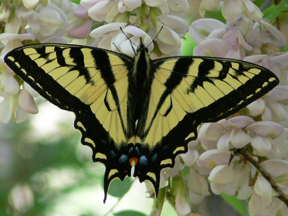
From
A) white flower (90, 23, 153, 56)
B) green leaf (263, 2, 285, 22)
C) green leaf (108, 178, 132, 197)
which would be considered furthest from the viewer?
green leaf (108, 178, 132, 197)

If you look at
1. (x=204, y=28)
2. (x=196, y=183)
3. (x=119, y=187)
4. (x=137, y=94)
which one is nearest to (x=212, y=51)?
(x=204, y=28)

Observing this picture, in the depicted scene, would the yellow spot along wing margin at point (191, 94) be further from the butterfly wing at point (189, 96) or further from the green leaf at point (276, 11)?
the green leaf at point (276, 11)

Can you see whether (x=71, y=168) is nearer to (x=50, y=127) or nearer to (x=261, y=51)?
(x=50, y=127)

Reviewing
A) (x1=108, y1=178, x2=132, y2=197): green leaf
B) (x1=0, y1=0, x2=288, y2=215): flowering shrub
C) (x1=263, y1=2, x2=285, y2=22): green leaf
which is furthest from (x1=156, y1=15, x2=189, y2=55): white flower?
(x1=108, y1=178, x2=132, y2=197): green leaf

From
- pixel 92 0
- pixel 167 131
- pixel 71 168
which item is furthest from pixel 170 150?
pixel 71 168

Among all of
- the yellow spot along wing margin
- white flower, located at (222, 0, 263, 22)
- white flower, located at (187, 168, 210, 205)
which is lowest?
white flower, located at (187, 168, 210, 205)

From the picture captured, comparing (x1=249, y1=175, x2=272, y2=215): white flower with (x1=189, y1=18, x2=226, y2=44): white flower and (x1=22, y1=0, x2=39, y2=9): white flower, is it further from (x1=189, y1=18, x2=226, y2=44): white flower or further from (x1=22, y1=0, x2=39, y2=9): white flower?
(x1=22, y1=0, x2=39, y2=9): white flower

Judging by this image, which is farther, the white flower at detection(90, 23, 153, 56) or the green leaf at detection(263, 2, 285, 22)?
the green leaf at detection(263, 2, 285, 22)
